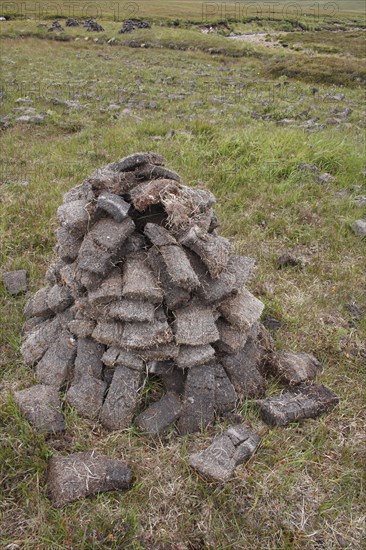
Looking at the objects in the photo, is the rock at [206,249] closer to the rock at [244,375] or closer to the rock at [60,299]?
the rock at [244,375]

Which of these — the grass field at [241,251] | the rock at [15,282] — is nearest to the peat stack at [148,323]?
the grass field at [241,251]

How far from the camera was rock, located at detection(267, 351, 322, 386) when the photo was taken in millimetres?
4332

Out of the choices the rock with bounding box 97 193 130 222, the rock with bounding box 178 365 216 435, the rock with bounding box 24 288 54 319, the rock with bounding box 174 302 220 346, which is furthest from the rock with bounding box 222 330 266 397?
the rock with bounding box 24 288 54 319

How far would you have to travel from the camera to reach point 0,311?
5246 millimetres

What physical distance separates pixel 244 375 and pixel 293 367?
0.55m

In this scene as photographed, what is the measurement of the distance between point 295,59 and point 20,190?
22069mm

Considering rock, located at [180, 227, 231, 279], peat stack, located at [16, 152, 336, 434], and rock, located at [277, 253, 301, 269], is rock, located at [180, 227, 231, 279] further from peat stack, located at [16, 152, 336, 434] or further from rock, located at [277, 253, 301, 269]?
rock, located at [277, 253, 301, 269]

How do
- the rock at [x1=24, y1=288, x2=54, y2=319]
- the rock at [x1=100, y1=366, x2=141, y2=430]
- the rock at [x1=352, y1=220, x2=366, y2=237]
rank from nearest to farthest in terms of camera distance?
the rock at [x1=100, y1=366, x2=141, y2=430] → the rock at [x1=24, y1=288, x2=54, y2=319] → the rock at [x1=352, y1=220, x2=366, y2=237]

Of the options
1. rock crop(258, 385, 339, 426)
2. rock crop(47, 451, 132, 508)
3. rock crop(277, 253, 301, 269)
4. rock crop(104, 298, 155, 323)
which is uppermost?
rock crop(104, 298, 155, 323)

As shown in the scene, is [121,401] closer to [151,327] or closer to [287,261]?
[151,327]

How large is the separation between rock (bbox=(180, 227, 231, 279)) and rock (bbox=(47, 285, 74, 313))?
1.40m

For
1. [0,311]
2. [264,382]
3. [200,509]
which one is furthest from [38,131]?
[200,509]

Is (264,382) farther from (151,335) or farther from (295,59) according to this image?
(295,59)

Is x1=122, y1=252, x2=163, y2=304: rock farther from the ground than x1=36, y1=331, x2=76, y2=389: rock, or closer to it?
farther from the ground
